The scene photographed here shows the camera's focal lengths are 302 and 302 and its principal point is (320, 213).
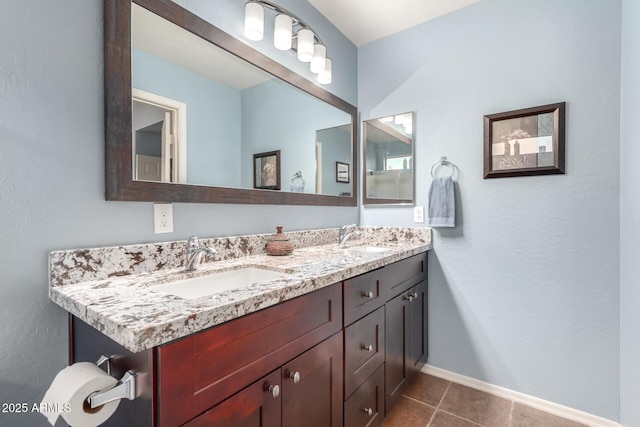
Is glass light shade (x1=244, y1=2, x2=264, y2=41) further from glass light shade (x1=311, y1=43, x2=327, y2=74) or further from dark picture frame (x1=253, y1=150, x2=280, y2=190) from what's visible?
dark picture frame (x1=253, y1=150, x2=280, y2=190)

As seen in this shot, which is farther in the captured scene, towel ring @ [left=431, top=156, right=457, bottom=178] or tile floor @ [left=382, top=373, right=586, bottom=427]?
towel ring @ [left=431, top=156, right=457, bottom=178]

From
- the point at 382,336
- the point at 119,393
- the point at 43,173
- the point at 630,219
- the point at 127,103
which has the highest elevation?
the point at 127,103

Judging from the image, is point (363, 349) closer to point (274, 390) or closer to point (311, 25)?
point (274, 390)

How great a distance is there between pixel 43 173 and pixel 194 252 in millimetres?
512

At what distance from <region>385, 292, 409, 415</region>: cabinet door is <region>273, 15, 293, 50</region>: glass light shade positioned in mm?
1434

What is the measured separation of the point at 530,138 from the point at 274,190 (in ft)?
4.75

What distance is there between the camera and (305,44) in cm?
167

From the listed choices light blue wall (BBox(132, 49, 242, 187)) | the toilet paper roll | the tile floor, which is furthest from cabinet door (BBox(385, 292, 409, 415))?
the toilet paper roll

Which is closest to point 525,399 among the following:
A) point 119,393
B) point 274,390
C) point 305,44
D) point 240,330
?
point 274,390

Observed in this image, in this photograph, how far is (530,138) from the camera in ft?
5.52

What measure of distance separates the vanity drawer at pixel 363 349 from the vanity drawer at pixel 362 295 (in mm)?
34

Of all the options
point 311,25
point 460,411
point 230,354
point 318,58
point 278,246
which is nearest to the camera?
point 230,354

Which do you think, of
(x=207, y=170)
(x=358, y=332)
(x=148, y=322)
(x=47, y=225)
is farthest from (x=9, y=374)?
(x=358, y=332)

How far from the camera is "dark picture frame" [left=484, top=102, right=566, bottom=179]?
161 cm
